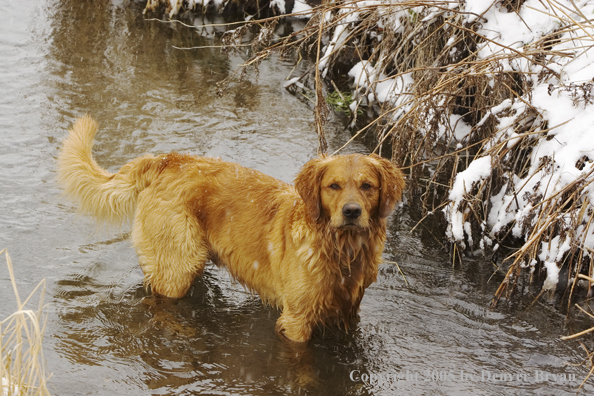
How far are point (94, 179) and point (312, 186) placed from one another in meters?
1.82

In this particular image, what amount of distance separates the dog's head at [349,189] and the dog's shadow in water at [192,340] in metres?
1.06

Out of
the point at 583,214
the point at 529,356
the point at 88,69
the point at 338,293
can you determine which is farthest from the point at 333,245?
the point at 88,69

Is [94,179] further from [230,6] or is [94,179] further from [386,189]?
[230,6]

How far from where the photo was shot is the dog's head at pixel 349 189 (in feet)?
12.2

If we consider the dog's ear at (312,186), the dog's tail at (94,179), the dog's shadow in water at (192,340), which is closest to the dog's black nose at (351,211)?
the dog's ear at (312,186)

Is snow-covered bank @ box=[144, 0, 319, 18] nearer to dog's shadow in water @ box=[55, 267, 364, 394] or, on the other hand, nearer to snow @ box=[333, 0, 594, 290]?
snow @ box=[333, 0, 594, 290]

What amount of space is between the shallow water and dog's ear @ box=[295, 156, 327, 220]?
105 centimetres

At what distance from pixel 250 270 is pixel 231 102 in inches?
160

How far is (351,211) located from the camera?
367cm

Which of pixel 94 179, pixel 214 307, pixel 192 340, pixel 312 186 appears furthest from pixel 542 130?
pixel 94 179

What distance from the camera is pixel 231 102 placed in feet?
26.4

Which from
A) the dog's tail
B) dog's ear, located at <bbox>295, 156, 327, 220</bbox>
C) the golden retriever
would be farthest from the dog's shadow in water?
dog's ear, located at <bbox>295, 156, 327, 220</bbox>

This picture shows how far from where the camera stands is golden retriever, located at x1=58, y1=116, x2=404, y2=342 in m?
3.90

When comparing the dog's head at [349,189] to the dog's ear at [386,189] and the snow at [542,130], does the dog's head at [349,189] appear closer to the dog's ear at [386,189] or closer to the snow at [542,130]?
the dog's ear at [386,189]
